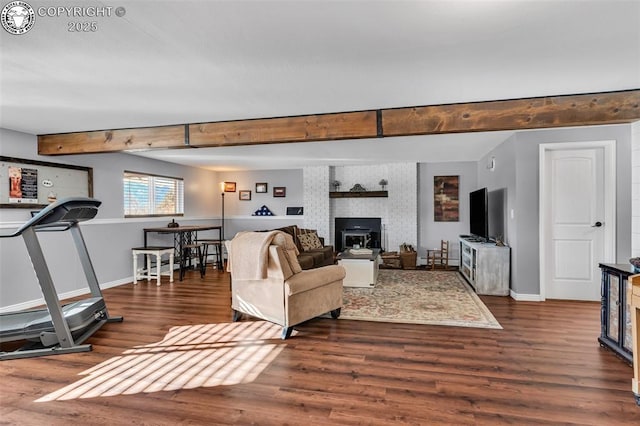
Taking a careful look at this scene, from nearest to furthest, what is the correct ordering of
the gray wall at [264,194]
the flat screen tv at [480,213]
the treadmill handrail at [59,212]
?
the treadmill handrail at [59,212] < the flat screen tv at [480,213] < the gray wall at [264,194]

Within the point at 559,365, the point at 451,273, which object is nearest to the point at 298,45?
the point at 559,365

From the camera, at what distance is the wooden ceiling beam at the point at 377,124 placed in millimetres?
2977

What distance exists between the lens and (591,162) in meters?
4.29

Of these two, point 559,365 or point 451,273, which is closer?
point 559,365

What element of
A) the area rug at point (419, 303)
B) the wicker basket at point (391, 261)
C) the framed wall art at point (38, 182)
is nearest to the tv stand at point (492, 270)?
the area rug at point (419, 303)

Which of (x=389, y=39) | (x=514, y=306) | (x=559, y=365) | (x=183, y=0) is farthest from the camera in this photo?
(x=514, y=306)

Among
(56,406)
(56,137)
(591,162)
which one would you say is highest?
(56,137)

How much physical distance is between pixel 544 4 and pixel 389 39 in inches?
31.3

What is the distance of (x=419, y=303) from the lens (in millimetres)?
4281

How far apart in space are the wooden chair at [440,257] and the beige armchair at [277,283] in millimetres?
3819

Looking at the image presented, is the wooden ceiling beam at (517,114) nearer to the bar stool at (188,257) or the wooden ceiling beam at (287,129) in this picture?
the wooden ceiling beam at (287,129)

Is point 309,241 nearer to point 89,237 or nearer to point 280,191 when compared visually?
point 280,191

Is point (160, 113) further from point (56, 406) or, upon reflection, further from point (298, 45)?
point (56, 406)

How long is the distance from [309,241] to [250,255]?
310cm
